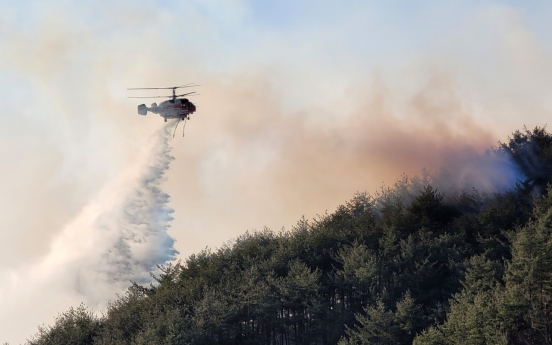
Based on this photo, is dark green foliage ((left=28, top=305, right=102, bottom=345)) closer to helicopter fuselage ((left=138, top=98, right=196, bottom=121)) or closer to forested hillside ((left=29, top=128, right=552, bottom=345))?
forested hillside ((left=29, top=128, right=552, bottom=345))

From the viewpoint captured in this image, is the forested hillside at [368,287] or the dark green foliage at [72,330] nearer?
the forested hillside at [368,287]

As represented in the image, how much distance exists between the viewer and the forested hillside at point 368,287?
228 feet

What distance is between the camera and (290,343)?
292 ft

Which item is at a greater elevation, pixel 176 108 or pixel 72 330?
pixel 176 108

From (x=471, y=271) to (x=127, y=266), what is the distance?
53788mm

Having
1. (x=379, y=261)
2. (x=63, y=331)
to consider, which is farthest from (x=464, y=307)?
(x=63, y=331)

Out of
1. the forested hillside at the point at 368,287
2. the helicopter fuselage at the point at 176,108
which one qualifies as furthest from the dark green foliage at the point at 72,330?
the helicopter fuselage at the point at 176,108

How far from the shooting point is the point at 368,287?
274 feet

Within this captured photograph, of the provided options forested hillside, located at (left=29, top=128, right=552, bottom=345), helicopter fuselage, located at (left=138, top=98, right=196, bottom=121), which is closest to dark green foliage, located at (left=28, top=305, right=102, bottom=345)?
forested hillside, located at (left=29, top=128, right=552, bottom=345)

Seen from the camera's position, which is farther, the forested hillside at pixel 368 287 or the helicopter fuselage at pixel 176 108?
the helicopter fuselage at pixel 176 108

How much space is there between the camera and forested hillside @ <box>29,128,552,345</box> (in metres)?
69.6

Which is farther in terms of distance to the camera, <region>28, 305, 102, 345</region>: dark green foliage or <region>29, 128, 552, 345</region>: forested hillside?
<region>28, 305, 102, 345</region>: dark green foliage

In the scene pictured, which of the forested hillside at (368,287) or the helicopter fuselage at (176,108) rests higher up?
the helicopter fuselage at (176,108)

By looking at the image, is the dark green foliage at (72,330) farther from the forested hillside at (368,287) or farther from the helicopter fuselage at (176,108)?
the helicopter fuselage at (176,108)
